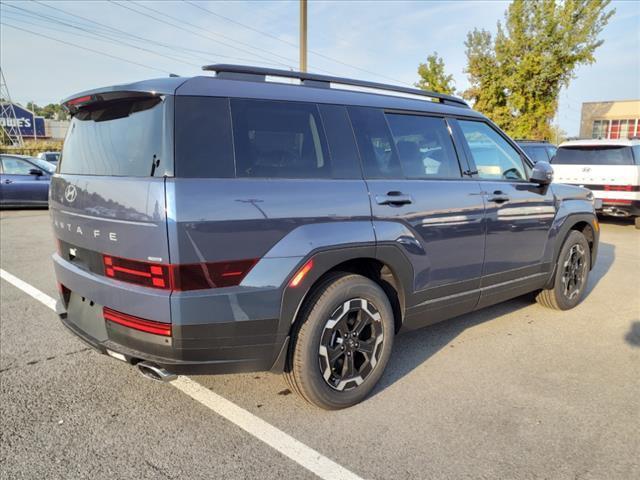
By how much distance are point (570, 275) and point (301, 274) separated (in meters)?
3.59

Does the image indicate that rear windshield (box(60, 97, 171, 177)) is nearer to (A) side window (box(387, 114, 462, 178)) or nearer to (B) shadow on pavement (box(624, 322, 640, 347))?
(A) side window (box(387, 114, 462, 178))

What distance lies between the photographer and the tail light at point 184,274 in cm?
229

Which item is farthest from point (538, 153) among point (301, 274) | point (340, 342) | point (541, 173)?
point (301, 274)

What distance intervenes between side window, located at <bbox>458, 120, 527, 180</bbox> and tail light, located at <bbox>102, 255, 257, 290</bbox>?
2360 millimetres

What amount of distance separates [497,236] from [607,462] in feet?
5.94

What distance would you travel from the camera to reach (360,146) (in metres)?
3.07

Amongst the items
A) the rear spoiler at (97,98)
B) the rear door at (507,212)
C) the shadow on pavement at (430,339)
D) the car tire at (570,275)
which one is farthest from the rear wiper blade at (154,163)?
the car tire at (570,275)

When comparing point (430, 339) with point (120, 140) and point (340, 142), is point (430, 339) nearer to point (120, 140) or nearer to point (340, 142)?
point (340, 142)

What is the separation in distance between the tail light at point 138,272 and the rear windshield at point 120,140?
0.45 metres

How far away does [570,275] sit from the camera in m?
4.94

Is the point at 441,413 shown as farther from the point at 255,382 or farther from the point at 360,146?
the point at 360,146

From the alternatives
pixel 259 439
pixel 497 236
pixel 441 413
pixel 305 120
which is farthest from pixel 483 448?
pixel 305 120

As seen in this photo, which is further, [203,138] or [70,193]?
[70,193]

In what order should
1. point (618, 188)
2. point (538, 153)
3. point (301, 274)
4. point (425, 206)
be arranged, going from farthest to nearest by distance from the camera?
point (538, 153) → point (618, 188) → point (425, 206) → point (301, 274)
